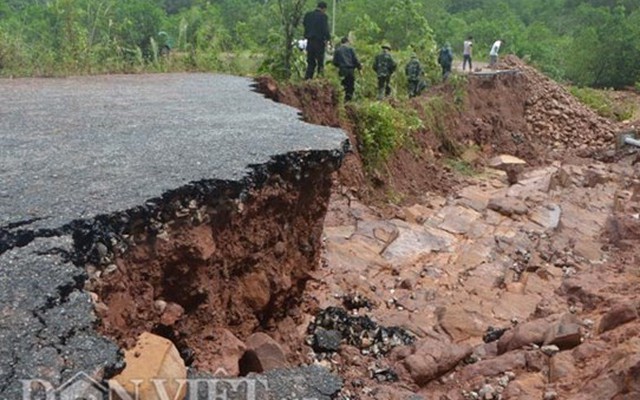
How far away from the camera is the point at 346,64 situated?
11789 millimetres

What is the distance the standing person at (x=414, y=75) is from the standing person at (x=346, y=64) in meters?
3.49

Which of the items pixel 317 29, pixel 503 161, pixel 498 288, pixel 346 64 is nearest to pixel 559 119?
pixel 503 161

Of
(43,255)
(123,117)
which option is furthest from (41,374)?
(123,117)

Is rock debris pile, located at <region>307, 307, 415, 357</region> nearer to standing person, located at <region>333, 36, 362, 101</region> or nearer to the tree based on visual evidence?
the tree

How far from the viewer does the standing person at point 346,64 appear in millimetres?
11641

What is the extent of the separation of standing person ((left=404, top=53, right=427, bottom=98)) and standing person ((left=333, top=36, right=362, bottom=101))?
3.49 m

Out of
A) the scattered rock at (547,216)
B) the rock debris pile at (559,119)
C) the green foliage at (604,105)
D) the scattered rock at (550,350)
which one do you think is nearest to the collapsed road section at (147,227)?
the scattered rock at (550,350)

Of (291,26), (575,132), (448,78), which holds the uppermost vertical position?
(291,26)

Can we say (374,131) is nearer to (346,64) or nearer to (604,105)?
(346,64)

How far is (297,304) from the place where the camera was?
21.0 feet

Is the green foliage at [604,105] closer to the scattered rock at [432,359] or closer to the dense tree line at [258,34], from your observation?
the dense tree line at [258,34]

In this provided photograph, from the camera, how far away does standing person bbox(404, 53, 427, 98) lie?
15.5 m

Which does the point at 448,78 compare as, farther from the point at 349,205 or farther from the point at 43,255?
the point at 43,255

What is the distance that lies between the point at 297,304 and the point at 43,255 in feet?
10.9
